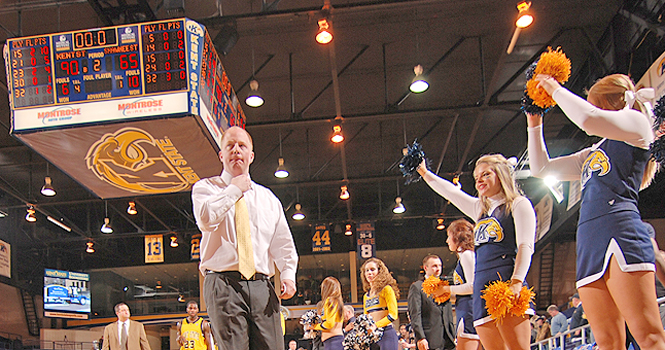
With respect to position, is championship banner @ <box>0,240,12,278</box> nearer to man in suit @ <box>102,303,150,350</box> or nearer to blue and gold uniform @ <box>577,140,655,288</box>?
man in suit @ <box>102,303,150,350</box>

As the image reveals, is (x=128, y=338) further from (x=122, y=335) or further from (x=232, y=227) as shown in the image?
(x=232, y=227)

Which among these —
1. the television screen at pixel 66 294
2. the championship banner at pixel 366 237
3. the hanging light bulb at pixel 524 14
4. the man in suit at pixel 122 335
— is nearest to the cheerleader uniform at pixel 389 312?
the hanging light bulb at pixel 524 14

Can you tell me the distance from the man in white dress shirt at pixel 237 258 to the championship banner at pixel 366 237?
15651mm

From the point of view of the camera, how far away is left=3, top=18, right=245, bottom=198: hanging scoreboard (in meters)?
6.68

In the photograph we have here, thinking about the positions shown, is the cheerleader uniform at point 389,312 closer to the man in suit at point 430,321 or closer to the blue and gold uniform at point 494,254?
the man in suit at point 430,321

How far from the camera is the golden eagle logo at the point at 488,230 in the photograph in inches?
127

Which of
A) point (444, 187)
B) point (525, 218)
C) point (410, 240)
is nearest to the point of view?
point (525, 218)

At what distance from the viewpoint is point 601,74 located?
11.0m

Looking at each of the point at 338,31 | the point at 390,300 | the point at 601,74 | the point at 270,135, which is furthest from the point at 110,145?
the point at 601,74

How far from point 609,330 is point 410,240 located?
2351cm

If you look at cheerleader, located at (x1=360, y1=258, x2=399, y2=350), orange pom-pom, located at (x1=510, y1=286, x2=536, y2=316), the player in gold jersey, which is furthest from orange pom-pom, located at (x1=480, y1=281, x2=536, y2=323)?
the player in gold jersey

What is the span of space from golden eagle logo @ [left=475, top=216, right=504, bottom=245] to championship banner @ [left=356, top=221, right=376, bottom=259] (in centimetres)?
1530

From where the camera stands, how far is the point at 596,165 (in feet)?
8.46

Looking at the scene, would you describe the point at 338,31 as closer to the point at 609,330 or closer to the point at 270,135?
the point at 270,135
